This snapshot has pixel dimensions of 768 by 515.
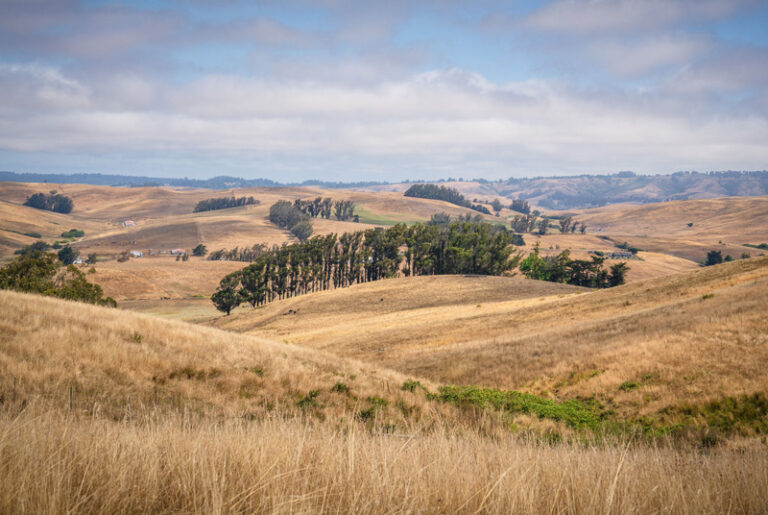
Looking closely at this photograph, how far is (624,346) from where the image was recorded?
18188 millimetres

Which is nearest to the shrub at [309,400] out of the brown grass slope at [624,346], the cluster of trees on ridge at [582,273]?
the brown grass slope at [624,346]

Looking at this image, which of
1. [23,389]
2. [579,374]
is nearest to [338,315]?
[579,374]

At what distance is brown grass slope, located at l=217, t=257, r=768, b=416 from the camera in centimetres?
1361

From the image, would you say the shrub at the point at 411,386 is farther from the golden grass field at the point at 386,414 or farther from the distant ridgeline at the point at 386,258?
the distant ridgeline at the point at 386,258

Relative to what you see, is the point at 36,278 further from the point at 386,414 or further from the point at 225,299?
the point at 386,414

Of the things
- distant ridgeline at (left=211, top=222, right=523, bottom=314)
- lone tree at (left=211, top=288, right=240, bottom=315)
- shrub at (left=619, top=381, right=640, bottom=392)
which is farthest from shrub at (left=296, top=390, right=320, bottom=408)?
distant ridgeline at (left=211, top=222, right=523, bottom=314)

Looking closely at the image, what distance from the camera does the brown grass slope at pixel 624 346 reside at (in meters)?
13.6

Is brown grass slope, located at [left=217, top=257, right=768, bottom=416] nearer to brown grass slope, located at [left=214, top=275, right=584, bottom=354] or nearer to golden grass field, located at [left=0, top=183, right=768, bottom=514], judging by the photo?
golden grass field, located at [left=0, top=183, right=768, bottom=514]

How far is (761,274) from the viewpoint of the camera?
98.4 feet

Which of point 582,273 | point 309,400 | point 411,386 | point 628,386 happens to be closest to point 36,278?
point 309,400

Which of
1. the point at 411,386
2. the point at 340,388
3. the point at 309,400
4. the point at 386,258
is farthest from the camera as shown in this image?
the point at 386,258

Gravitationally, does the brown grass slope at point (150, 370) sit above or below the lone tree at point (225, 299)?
above

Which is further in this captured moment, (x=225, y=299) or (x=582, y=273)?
(x=582, y=273)

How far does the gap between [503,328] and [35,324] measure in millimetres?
30298
